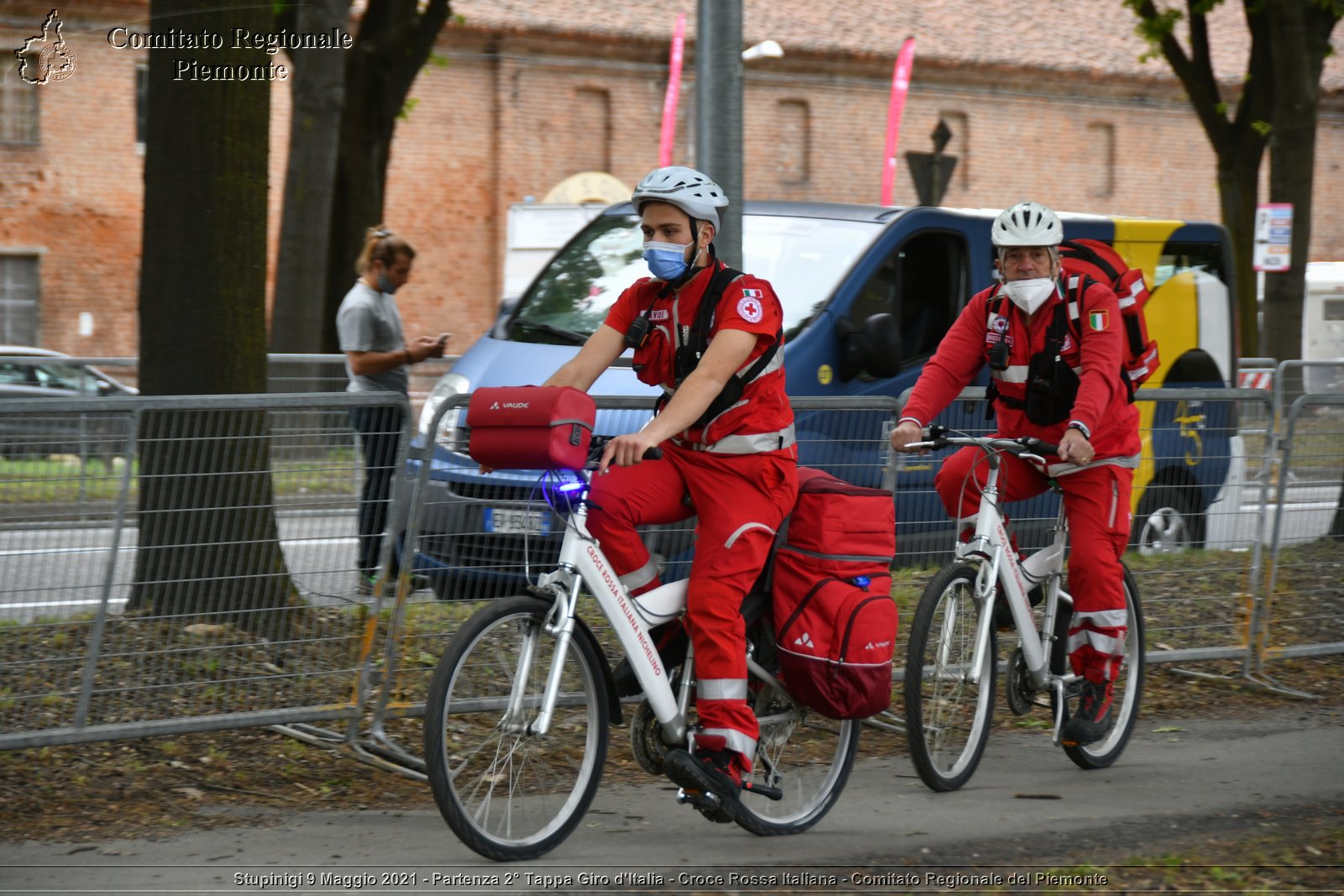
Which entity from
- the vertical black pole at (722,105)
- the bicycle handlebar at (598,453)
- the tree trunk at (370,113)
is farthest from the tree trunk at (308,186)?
the bicycle handlebar at (598,453)

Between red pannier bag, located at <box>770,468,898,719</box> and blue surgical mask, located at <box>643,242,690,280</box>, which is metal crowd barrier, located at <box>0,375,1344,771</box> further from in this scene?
blue surgical mask, located at <box>643,242,690,280</box>

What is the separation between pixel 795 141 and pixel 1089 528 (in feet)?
117

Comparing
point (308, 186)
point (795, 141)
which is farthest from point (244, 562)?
point (795, 141)

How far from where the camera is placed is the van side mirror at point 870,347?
30.0ft

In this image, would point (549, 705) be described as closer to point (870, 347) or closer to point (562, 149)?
point (870, 347)

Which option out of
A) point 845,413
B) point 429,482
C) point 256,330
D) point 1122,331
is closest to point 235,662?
point 429,482

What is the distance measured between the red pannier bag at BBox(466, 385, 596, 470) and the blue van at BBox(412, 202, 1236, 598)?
2.29 meters

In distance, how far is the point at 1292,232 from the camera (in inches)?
677

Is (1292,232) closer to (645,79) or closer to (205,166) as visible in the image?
(205,166)

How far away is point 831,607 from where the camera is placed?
17.6 ft

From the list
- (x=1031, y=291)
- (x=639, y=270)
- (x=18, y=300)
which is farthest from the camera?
(x=18, y=300)

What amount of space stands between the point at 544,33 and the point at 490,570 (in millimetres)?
32215

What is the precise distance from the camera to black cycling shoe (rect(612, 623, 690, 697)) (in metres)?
5.24

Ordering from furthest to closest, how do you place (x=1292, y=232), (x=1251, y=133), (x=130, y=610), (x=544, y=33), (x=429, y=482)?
(x=544, y=33) → (x=1251, y=133) → (x=1292, y=232) → (x=429, y=482) → (x=130, y=610)
